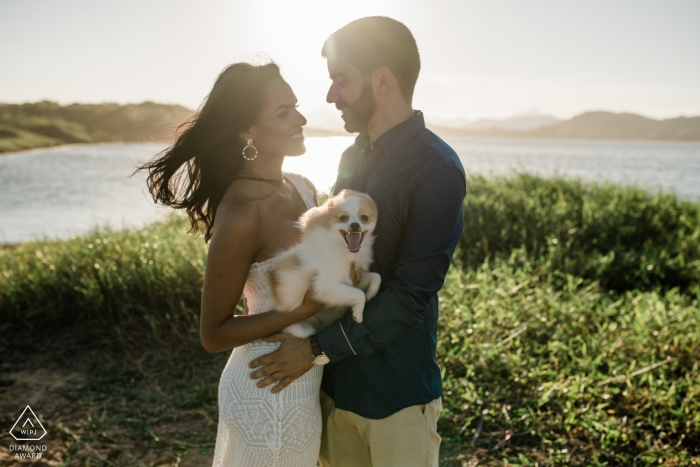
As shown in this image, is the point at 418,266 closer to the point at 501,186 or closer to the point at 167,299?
the point at 167,299

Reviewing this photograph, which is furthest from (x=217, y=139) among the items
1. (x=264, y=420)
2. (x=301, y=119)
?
(x=264, y=420)

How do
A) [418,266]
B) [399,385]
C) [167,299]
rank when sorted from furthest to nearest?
[167,299], [399,385], [418,266]

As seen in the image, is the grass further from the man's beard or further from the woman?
the man's beard

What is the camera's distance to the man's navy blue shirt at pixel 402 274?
200cm

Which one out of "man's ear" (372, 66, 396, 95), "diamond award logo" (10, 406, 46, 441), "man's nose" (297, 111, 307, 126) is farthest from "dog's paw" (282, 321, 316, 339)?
"diamond award logo" (10, 406, 46, 441)

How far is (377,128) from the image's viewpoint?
90.7 inches

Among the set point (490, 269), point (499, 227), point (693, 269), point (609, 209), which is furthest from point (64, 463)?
point (609, 209)

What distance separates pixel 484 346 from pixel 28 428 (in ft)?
14.2

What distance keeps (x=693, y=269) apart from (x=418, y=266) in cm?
686

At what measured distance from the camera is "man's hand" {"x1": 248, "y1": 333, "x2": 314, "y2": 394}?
7.22ft

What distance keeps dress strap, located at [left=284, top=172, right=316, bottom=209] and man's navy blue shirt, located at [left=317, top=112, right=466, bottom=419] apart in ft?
1.78

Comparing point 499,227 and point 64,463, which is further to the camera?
point 499,227

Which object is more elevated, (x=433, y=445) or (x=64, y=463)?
(x=433, y=445)

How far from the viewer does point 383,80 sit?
7.38 ft
